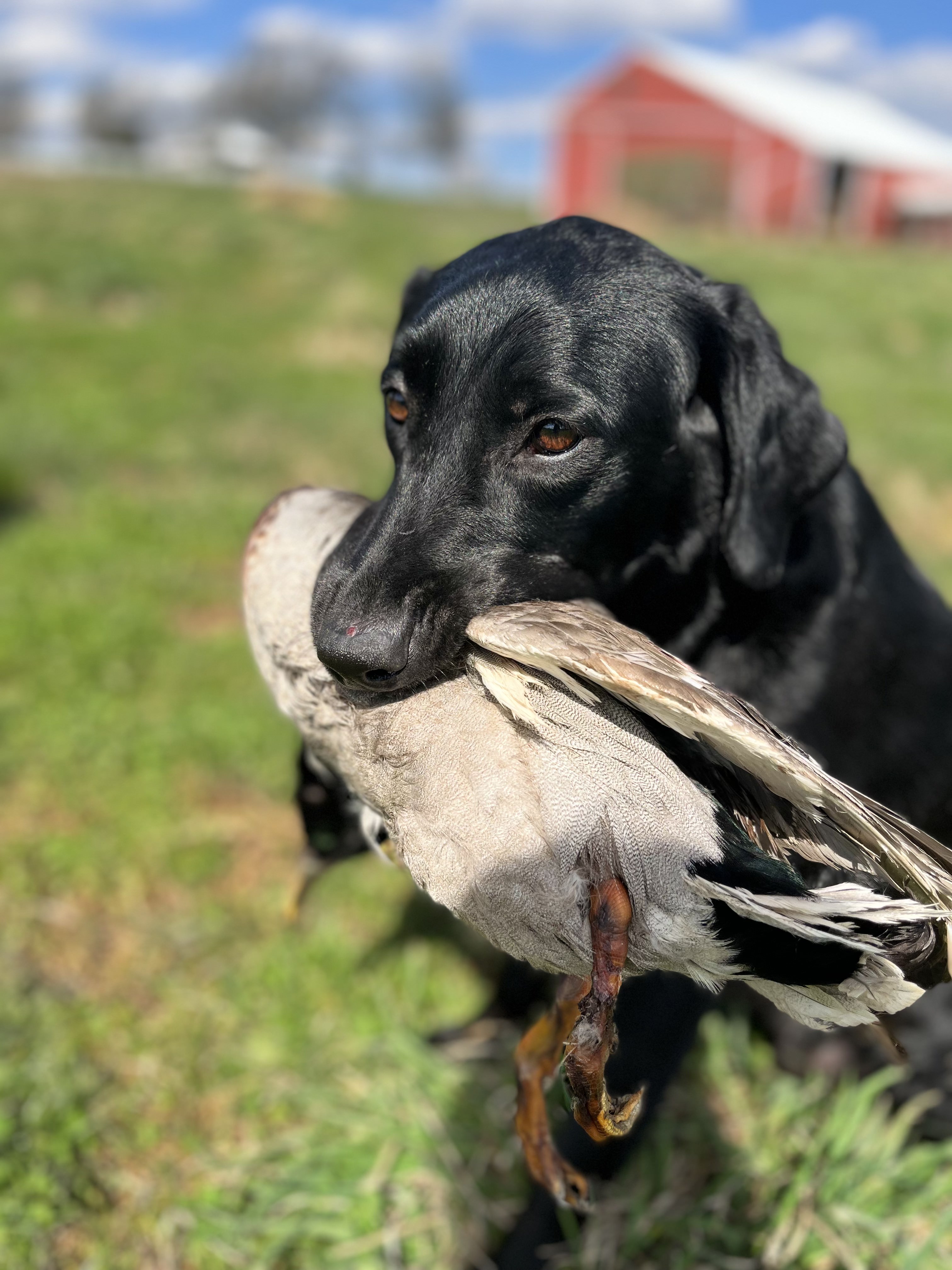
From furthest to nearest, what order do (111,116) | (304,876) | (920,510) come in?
(111,116)
(920,510)
(304,876)

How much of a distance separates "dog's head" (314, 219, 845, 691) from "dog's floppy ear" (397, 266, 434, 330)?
0.12 metres

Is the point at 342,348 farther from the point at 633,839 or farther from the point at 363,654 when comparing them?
the point at 633,839

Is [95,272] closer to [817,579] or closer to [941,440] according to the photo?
[941,440]

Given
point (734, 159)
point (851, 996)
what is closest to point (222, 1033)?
point (851, 996)

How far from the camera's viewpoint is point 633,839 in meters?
1.39

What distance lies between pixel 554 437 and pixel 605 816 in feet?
2.67

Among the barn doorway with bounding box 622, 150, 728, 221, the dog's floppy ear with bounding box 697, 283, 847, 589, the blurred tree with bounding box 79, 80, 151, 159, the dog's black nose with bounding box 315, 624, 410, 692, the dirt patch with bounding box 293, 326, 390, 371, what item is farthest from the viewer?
the blurred tree with bounding box 79, 80, 151, 159

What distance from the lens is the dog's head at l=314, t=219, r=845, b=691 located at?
1.89 metres

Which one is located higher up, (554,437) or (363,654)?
(554,437)

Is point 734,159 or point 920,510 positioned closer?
point 920,510

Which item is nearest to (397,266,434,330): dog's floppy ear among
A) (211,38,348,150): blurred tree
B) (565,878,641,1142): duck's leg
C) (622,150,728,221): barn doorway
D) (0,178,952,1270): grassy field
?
(565,878,641,1142): duck's leg

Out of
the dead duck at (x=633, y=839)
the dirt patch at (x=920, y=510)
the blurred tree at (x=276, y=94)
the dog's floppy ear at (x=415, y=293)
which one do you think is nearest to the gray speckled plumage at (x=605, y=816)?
the dead duck at (x=633, y=839)

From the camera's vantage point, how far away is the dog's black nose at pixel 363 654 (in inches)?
61.9

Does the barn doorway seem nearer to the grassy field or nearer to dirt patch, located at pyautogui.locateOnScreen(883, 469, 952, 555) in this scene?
dirt patch, located at pyautogui.locateOnScreen(883, 469, 952, 555)
